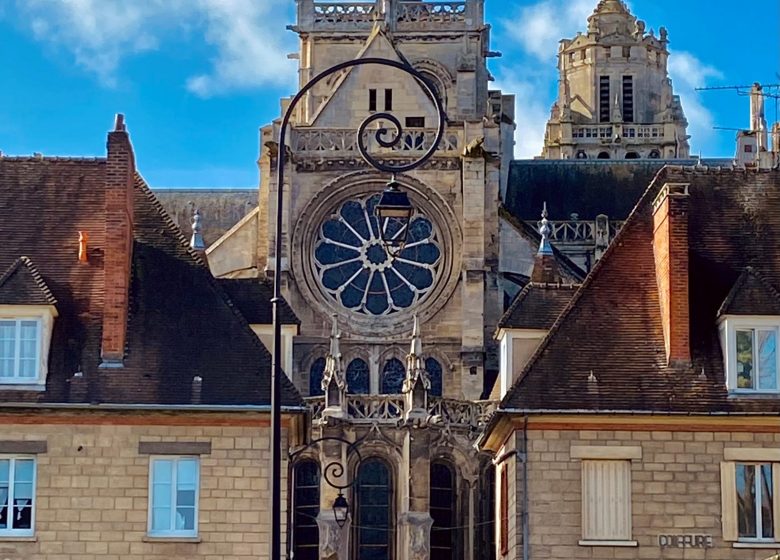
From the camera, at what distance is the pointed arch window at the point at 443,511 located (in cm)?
5291

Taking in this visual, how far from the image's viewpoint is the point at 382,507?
174 feet

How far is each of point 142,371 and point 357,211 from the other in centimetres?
2576

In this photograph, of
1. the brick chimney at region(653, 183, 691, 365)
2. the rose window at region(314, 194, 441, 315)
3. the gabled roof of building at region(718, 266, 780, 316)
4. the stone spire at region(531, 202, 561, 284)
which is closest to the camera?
the gabled roof of building at region(718, 266, 780, 316)

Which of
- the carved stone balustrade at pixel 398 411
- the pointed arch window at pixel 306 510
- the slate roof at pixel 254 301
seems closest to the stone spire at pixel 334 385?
the carved stone balustrade at pixel 398 411

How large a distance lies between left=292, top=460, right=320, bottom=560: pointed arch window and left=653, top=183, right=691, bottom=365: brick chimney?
1876 centimetres

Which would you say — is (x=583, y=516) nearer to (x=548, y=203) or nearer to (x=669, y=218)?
(x=669, y=218)

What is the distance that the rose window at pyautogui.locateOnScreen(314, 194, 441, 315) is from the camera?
58.4 metres

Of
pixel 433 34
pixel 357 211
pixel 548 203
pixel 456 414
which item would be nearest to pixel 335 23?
pixel 433 34

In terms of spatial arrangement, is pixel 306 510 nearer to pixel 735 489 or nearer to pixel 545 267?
→ pixel 545 267

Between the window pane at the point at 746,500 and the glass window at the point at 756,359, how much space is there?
46.4 inches

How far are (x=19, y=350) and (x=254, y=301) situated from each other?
21.7 ft

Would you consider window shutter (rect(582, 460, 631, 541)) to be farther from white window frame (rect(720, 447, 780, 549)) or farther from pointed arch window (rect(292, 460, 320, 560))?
pointed arch window (rect(292, 460, 320, 560))

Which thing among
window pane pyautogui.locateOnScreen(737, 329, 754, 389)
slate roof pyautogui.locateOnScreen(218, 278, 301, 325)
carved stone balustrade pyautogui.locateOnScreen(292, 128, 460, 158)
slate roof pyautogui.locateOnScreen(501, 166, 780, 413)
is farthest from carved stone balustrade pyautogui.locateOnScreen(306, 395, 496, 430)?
window pane pyautogui.locateOnScreen(737, 329, 754, 389)

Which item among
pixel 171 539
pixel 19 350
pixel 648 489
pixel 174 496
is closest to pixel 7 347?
pixel 19 350
